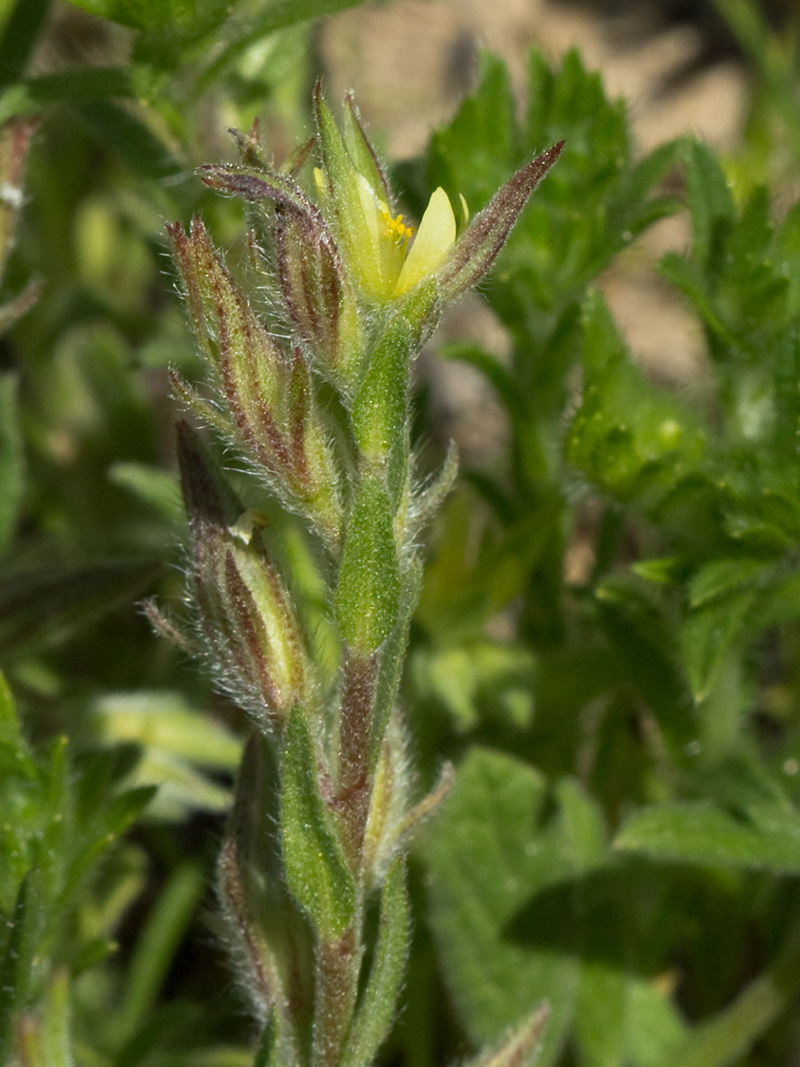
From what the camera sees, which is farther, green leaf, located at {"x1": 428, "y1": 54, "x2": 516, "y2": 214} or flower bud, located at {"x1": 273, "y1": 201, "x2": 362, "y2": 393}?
green leaf, located at {"x1": 428, "y1": 54, "x2": 516, "y2": 214}

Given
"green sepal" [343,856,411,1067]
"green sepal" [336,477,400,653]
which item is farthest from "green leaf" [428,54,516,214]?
"green sepal" [343,856,411,1067]

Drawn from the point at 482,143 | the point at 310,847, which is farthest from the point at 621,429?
the point at 310,847

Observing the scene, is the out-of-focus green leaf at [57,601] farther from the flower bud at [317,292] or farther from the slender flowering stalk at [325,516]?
the flower bud at [317,292]

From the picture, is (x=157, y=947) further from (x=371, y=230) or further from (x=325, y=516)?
(x=371, y=230)

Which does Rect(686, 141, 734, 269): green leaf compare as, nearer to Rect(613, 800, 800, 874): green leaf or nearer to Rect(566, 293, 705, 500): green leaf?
Rect(566, 293, 705, 500): green leaf

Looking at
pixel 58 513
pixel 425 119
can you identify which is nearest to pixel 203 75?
pixel 58 513
